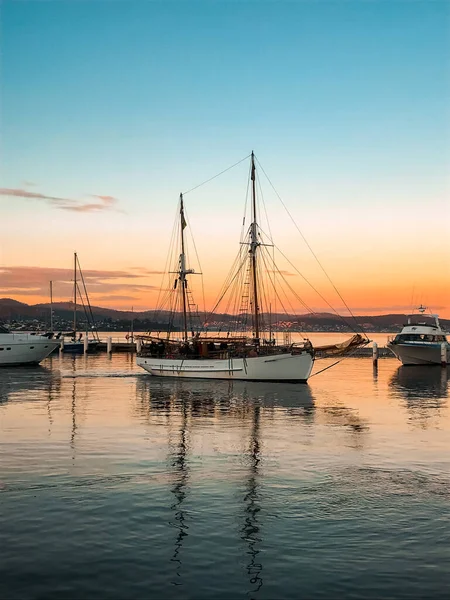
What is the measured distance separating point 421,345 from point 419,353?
3.89 feet

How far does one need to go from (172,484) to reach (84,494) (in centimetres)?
233

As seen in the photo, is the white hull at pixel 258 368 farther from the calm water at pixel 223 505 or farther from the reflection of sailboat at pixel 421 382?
the calm water at pixel 223 505

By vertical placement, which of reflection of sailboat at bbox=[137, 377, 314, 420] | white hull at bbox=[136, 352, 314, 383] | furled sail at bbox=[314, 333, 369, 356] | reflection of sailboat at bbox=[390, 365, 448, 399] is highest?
furled sail at bbox=[314, 333, 369, 356]

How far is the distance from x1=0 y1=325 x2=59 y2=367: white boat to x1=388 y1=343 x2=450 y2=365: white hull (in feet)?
129

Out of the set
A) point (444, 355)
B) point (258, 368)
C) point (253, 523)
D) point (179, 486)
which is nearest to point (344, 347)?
point (258, 368)

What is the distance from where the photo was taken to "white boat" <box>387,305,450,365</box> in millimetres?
73269

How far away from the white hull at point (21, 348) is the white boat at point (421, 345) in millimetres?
39650

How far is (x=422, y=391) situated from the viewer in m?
46.3

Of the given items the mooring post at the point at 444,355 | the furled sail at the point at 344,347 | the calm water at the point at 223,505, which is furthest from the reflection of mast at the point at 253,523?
the mooring post at the point at 444,355

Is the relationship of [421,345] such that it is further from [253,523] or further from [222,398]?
[253,523]

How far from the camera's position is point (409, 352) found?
75000 millimetres

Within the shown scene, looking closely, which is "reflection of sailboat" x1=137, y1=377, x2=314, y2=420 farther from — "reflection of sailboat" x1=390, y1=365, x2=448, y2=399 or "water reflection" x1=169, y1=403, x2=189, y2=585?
"water reflection" x1=169, y1=403, x2=189, y2=585

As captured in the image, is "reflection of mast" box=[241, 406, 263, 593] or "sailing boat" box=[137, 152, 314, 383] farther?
"sailing boat" box=[137, 152, 314, 383]

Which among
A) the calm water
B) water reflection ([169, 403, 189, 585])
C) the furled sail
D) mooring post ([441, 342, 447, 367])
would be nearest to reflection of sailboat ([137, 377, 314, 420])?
the calm water
